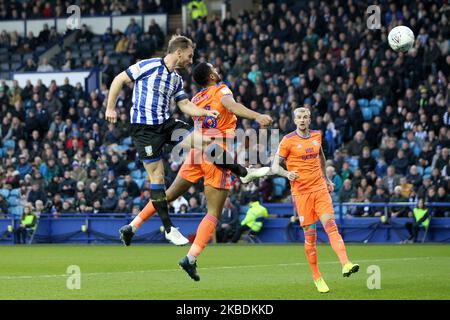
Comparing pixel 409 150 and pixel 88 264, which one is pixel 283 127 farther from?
pixel 88 264

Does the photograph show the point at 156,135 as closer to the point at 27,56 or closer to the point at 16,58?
the point at 27,56

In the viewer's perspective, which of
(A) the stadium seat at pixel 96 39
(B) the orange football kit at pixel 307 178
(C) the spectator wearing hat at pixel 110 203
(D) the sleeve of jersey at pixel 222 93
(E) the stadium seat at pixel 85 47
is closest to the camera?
(D) the sleeve of jersey at pixel 222 93

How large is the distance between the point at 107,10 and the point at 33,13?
3276 millimetres

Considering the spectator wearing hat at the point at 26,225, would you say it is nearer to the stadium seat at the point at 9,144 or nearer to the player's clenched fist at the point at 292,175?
the stadium seat at the point at 9,144

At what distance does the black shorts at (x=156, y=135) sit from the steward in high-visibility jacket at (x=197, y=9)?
2624 centimetres

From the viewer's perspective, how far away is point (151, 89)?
13.8m

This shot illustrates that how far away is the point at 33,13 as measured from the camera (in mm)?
42562

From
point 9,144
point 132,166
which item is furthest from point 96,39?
point 132,166

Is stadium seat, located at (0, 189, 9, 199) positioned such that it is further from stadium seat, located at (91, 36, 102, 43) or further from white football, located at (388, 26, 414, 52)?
white football, located at (388, 26, 414, 52)

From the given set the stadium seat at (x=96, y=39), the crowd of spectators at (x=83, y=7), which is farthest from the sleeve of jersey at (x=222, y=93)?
the crowd of spectators at (x=83, y=7)

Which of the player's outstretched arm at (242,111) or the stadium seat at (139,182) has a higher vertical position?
the player's outstretched arm at (242,111)

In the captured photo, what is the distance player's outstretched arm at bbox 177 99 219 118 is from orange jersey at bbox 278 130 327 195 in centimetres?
161

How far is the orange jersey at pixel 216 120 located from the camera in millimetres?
13859

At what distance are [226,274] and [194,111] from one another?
4.12 m
